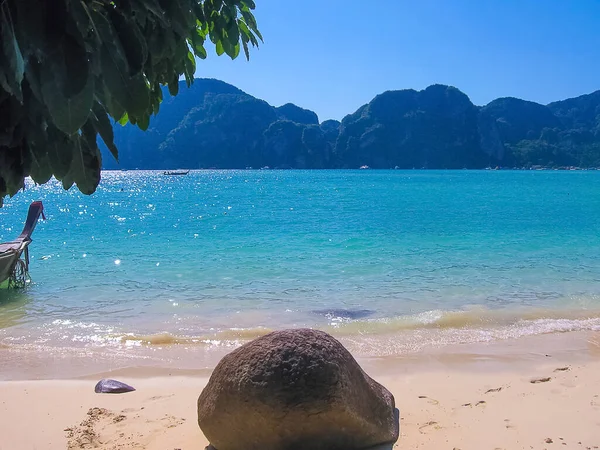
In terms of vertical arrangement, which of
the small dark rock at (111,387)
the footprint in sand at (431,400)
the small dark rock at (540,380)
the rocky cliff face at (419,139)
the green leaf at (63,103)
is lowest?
the small dark rock at (540,380)

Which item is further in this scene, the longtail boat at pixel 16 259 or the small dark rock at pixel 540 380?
the longtail boat at pixel 16 259

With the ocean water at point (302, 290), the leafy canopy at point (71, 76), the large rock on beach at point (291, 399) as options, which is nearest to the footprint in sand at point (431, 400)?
the large rock on beach at point (291, 399)

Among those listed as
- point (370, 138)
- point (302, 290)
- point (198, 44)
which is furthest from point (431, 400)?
point (370, 138)

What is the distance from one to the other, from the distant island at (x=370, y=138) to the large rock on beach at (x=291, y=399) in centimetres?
18752

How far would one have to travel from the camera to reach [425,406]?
570cm

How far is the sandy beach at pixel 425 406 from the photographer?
4863mm

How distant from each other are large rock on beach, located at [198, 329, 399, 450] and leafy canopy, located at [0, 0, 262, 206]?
103 inches

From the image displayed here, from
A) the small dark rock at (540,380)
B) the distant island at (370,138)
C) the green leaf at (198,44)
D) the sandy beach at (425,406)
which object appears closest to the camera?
the green leaf at (198,44)

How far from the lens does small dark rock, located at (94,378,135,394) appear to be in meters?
6.33

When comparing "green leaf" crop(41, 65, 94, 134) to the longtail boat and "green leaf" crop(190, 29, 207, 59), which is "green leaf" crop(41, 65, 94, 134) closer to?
"green leaf" crop(190, 29, 207, 59)

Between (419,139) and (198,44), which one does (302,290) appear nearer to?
(198,44)

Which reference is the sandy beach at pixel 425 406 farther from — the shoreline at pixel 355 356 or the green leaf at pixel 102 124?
the green leaf at pixel 102 124

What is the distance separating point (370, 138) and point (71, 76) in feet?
642

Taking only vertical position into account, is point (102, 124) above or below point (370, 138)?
below
